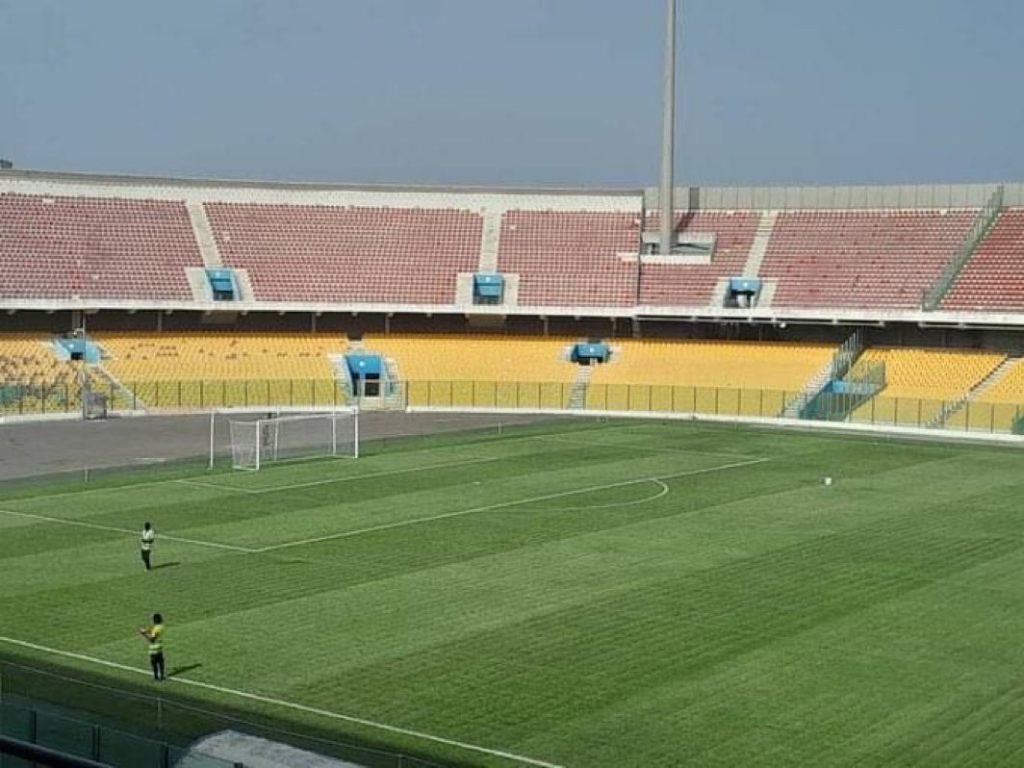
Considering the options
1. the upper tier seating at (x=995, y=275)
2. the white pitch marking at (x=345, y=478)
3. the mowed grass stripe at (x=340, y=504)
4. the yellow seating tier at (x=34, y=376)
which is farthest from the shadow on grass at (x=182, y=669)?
the upper tier seating at (x=995, y=275)

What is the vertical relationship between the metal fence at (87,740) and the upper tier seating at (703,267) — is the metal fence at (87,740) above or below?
below

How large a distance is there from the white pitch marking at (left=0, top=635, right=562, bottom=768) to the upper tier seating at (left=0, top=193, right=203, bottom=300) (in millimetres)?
40444

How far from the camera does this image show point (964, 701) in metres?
19.2

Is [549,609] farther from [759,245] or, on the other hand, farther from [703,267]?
[759,245]

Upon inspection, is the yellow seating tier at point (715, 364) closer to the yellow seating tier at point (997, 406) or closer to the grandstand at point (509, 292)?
the grandstand at point (509, 292)

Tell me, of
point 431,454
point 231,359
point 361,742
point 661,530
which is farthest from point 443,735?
point 231,359

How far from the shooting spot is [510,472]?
4281 cm

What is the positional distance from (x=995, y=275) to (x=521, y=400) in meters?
20.5

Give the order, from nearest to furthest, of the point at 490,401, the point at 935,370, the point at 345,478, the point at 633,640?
the point at 633,640 → the point at 345,478 → the point at 935,370 → the point at 490,401

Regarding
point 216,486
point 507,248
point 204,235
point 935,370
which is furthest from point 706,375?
point 216,486

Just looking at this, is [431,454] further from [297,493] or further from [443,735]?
[443,735]

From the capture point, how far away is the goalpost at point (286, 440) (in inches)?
1745

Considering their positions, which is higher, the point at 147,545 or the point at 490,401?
the point at 147,545

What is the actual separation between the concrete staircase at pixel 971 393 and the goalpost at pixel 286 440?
73.7ft
